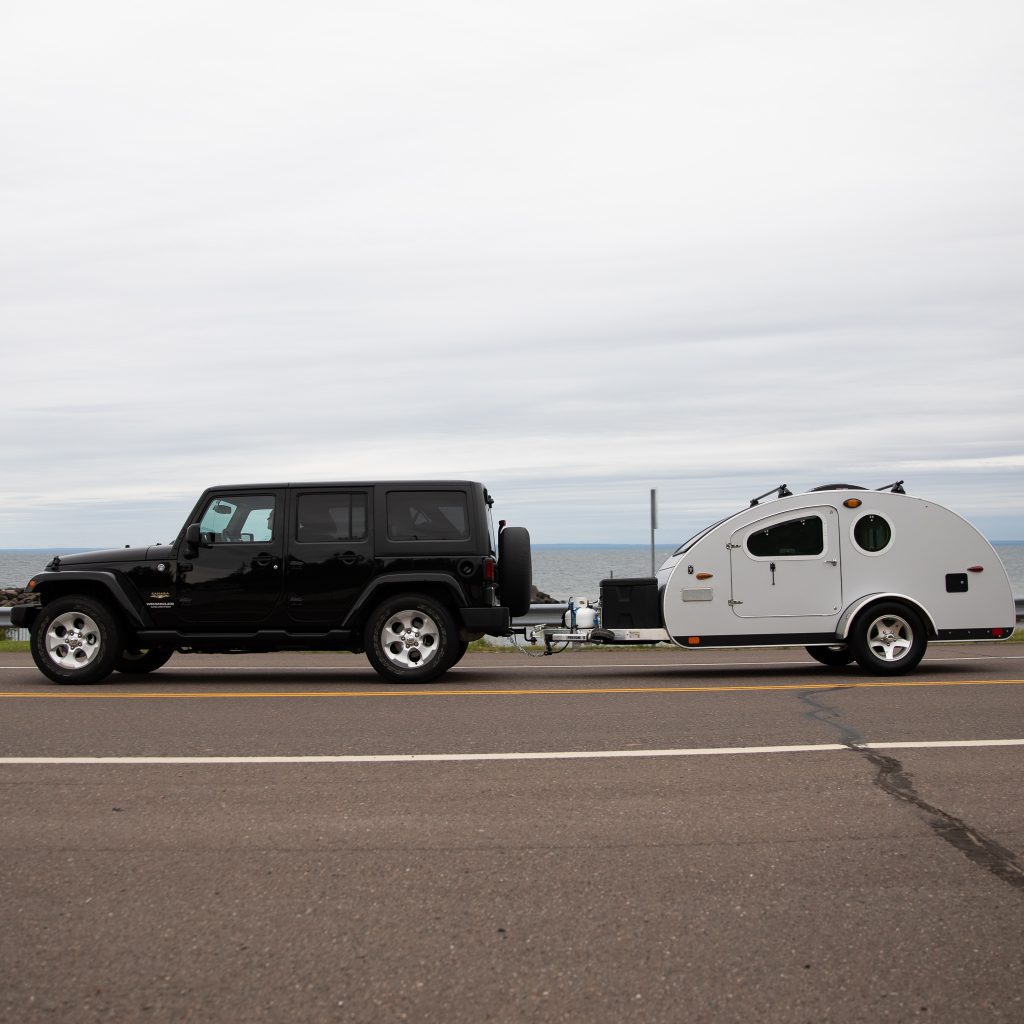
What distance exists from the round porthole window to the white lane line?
530 cm

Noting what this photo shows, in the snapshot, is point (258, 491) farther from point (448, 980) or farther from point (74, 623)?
point (448, 980)

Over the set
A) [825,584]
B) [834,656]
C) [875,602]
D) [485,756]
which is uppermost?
[825,584]

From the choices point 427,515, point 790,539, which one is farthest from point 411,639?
point 790,539

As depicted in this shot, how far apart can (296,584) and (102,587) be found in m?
2.11

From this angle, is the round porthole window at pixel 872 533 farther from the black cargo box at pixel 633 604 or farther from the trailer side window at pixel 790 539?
the black cargo box at pixel 633 604

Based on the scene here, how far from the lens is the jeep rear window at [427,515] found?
40.1 ft

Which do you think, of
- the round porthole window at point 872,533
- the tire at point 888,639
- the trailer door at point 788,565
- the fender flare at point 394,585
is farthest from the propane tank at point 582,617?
the round porthole window at point 872,533

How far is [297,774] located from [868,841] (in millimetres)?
3418

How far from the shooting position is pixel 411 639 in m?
12.0

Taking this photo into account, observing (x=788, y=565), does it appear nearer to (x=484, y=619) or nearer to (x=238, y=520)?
(x=484, y=619)

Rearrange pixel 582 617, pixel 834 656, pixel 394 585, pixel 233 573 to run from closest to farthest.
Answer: pixel 394 585
pixel 233 573
pixel 582 617
pixel 834 656

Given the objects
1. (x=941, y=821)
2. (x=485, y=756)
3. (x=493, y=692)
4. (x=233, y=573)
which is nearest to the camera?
(x=941, y=821)

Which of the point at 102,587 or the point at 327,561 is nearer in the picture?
the point at 327,561

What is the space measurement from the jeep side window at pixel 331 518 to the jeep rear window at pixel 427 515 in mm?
323
